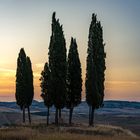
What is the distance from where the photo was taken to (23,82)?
75.5m

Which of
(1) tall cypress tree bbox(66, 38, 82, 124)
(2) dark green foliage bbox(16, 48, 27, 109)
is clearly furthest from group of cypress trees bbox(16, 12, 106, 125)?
(2) dark green foliage bbox(16, 48, 27, 109)

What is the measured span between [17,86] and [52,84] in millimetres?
20228

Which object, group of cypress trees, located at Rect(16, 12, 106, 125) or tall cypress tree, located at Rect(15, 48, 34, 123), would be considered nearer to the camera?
group of cypress trees, located at Rect(16, 12, 106, 125)

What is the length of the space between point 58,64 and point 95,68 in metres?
5.56

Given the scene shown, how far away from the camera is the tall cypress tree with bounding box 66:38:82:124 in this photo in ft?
200

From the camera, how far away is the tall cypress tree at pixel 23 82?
75125mm

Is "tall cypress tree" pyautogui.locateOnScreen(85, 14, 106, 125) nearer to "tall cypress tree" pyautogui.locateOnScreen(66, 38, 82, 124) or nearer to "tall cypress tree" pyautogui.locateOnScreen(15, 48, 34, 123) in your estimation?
"tall cypress tree" pyautogui.locateOnScreen(66, 38, 82, 124)

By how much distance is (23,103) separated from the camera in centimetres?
7600

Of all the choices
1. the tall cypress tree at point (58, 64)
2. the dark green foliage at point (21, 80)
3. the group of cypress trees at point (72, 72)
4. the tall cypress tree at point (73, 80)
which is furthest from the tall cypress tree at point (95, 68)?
the dark green foliage at point (21, 80)

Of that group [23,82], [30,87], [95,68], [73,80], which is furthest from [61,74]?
[30,87]

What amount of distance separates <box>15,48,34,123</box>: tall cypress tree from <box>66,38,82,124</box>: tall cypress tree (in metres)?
15.6

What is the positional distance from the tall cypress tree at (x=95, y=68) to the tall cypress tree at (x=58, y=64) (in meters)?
3.84

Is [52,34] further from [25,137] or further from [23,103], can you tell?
[25,137]

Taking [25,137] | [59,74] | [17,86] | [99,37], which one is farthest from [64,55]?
[25,137]
